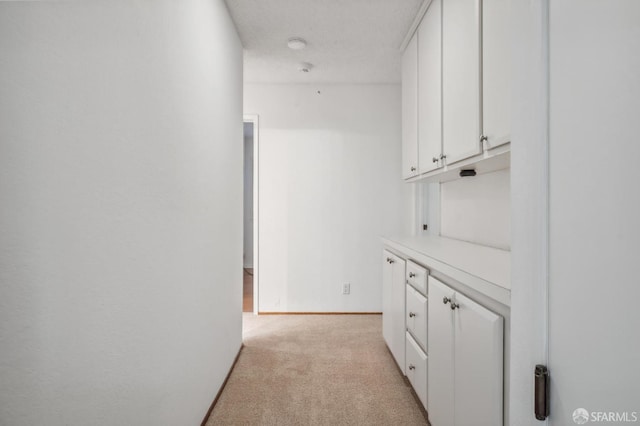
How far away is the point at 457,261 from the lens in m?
1.45

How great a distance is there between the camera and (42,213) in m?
0.71

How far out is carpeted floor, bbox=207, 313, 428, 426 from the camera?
1.83 m

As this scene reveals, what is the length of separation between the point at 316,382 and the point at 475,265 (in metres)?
1.40

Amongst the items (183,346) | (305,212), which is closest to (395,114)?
(305,212)

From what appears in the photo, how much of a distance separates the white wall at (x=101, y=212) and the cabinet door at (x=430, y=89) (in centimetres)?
134

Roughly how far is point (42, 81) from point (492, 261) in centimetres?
162

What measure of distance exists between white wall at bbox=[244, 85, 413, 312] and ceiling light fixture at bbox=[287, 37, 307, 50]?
0.90 m

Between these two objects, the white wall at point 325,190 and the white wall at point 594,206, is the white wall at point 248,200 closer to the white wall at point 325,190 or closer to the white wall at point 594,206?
the white wall at point 325,190

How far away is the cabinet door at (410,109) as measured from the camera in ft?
7.93

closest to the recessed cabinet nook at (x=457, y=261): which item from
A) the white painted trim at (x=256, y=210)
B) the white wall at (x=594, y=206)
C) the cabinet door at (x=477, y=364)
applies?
the cabinet door at (x=477, y=364)

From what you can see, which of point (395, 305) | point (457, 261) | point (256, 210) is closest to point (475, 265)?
point (457, 261)


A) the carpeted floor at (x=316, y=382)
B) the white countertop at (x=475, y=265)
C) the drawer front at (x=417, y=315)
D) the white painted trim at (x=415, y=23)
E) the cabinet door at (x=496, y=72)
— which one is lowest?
the carpeted floor at (x=316, y=382)

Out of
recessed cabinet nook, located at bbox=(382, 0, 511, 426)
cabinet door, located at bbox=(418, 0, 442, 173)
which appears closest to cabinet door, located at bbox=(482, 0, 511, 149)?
recessed cabinet nook, located at bbox=(382, 0, 511, 426)

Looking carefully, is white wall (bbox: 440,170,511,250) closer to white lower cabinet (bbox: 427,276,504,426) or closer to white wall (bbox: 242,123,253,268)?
white lower cabinet (bbox: 427,276,504,426)
